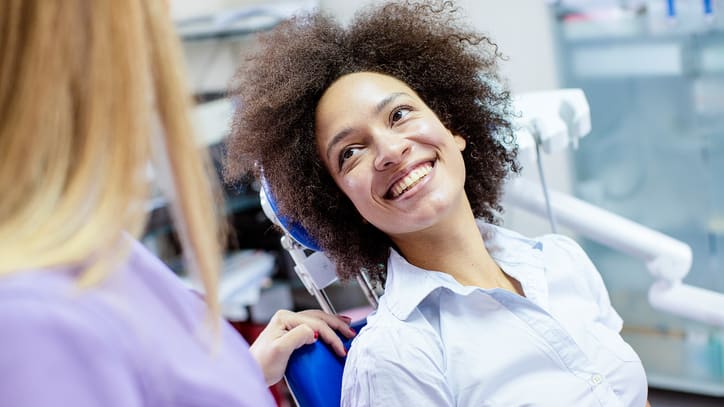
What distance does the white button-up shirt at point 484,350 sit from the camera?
3.47ft

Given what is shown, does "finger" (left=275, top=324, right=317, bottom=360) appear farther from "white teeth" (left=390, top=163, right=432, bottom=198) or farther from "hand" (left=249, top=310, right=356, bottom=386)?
"white teeth" (left=390, top=163, right=432, bottom=198)

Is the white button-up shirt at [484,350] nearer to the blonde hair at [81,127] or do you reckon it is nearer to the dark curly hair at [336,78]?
the dark curly hair at [336,78]

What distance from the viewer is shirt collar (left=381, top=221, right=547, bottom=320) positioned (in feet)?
3.75

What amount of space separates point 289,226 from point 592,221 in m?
0.61

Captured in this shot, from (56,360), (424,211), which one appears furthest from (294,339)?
(56,360)

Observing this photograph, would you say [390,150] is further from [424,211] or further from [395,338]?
[395,338]

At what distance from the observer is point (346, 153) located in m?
1.19

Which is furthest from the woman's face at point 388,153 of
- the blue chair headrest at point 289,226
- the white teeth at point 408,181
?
the blue chair headrest at point 289,226

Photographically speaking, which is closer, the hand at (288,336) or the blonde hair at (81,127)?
the blonde hair at (81,127)

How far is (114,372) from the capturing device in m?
0.56

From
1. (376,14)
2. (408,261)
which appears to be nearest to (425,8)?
(376,14)

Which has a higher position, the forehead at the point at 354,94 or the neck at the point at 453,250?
the forehead at the point at 354,94

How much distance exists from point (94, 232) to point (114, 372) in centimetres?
10

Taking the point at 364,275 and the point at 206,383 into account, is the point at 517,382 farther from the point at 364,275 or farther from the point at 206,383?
the point at 206,383
